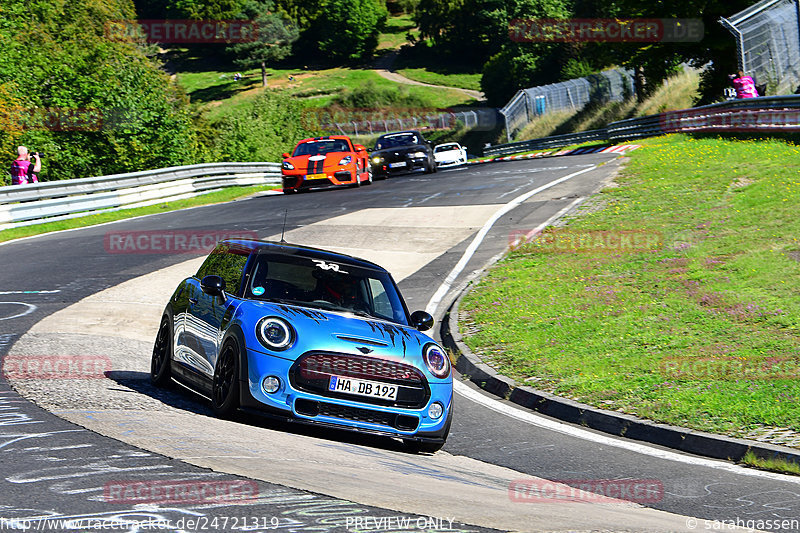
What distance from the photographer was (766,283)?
42.2 feet

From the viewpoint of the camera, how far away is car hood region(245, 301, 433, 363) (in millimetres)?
7219

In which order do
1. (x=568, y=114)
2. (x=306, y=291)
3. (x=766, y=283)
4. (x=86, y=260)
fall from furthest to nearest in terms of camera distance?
(x=568, y=114) → (x=86, y=260) → (x=766, y=283) → (x=306, y=291)

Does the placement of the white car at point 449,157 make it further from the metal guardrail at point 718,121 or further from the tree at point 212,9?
the tree at point 212,9

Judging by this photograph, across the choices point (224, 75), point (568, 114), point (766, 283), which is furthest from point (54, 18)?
point (766, 283)

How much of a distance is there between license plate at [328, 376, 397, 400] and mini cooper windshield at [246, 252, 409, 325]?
951 mm

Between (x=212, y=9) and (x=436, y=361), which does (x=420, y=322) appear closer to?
(x=436, y=361)

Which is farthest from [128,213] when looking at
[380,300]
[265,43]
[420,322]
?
[265,43]

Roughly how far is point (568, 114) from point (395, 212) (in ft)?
131

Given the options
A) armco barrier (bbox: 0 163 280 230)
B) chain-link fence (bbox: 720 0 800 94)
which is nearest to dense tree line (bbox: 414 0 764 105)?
chain-link fence (bbox: 720 0 800 94)

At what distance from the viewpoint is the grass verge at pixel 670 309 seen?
29.8ft

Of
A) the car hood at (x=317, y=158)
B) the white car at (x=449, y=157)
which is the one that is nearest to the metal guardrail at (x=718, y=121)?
the white car at (x=449, y=157)

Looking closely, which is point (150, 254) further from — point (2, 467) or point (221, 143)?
point (221, 143)

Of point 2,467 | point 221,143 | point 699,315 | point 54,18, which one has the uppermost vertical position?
point 54,18

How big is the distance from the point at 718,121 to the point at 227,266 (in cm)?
2655
